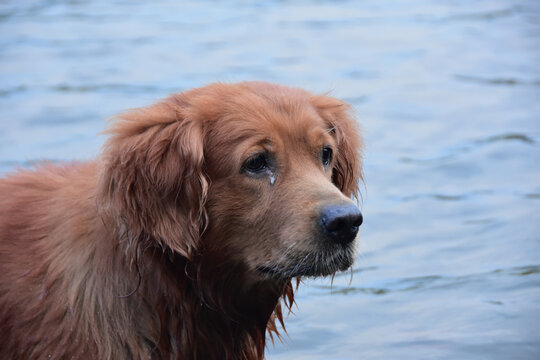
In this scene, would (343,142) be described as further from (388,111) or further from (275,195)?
(388,111)

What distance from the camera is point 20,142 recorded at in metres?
9.96

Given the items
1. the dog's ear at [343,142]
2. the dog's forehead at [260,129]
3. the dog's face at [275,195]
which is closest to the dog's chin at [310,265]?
the dog's face at [275,195]

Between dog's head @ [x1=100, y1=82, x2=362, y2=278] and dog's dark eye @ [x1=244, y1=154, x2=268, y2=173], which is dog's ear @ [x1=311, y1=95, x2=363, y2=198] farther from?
dog's dark eye @ [x1=244, y1=154, x2=268, y2=173]

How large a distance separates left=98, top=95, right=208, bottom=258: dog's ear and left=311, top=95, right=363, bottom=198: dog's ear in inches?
33.7

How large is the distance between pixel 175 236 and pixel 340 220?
0.80 metres

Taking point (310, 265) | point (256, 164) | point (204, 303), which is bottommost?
point (204, 303)

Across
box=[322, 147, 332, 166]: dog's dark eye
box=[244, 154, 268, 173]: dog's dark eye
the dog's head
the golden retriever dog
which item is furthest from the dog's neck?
box=[322, 147, 332, 166]: dog's dark eye

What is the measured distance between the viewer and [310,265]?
4688mm

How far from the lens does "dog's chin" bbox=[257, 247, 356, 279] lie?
4.66 m

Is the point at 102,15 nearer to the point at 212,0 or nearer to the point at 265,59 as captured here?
the point at 212,0

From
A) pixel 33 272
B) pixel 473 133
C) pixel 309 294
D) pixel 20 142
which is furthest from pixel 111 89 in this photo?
pixel 33 272

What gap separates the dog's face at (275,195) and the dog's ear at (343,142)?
12.4 inches

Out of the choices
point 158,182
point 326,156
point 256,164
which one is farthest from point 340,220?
point 158,182

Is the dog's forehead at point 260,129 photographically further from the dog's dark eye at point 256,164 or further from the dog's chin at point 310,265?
the dog's chin at point 310,265
